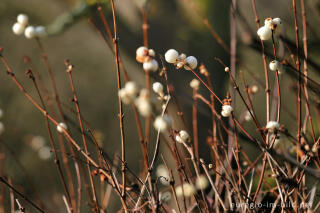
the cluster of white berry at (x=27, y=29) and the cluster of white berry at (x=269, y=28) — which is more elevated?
the cluster of white berry at (x=27, y=29)

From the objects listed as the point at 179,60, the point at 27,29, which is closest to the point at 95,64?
the point at 27,29

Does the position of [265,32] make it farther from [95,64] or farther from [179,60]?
[95,64]

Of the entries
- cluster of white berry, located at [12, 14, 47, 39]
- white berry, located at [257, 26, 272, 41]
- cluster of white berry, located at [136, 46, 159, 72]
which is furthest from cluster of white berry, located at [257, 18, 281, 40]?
cluster of white berry, located at [12, 14, 47, 39]

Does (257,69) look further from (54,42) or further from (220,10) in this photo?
(54,42)

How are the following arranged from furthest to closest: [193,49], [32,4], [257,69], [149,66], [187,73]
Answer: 1. [32,4]
2. [257,69]
3. [193,49]
4. [187,73]
5. [149,66]

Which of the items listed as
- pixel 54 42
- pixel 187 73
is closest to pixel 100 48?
pixel 54 42

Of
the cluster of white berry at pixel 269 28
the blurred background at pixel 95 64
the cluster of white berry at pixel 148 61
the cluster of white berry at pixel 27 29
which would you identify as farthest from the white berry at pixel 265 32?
the blurred background at pixel 95 64

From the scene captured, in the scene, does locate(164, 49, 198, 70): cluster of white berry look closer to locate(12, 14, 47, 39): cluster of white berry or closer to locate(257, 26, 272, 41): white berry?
locate(257, 26, 272, 41): white berry

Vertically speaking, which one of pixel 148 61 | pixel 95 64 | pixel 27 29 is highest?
pixel 95 64

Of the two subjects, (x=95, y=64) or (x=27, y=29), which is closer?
(x=27, y=29)

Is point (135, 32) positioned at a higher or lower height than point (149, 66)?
higher

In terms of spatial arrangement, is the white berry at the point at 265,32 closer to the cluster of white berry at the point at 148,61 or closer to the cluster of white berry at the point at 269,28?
the cluster of white berry at the point at 269,28
